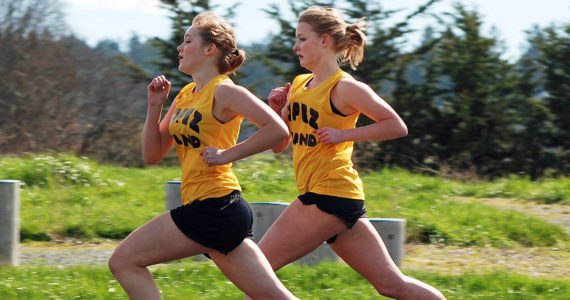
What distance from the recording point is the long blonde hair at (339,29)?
15.0 feet

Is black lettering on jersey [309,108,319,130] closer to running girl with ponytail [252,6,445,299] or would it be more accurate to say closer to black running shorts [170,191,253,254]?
running girl with ponytail [252,6,445,299]

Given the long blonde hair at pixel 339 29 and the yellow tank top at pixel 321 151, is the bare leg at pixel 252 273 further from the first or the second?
the long blonde hair at pixel 339 29

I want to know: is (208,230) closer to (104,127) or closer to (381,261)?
(381,261)

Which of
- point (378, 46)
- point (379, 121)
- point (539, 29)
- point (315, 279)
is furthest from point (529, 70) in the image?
point (379, 121)

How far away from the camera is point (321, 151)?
4457 mm

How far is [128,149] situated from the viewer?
2050 centimetres

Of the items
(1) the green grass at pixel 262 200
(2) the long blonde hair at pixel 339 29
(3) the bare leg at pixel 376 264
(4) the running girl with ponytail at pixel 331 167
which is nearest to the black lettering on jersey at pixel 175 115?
(4) the running girl with ponytail at pixel 331 167

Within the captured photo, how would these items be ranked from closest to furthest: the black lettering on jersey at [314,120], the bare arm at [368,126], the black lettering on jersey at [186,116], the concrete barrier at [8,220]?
the black lettering on jersey at [186,116] → the bare arm at [368,126] → the black lettering on jersey at [314,120] → the concrete barrier at [8,220]

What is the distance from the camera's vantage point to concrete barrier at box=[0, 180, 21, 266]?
716cm

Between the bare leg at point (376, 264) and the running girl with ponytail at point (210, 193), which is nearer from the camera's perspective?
the running girl with ponytail at point (210, 193)

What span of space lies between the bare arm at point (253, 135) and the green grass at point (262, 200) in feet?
17.4

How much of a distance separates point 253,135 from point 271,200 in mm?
6413

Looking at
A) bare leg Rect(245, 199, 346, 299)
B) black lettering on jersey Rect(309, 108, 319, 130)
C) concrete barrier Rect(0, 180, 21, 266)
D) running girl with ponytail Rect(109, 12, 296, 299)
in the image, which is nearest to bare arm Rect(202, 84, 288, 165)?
running girl with ponytail Rect(109, 12, 296, 299)

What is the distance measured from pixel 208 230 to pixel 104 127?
1676cm
